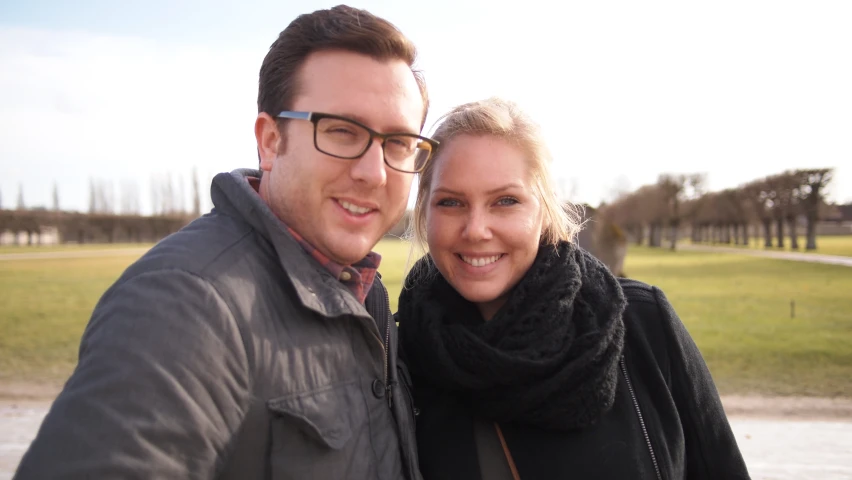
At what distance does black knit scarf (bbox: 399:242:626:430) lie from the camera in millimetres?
2305

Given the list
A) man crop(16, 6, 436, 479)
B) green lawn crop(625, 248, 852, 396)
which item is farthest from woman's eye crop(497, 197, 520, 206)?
green lawn crop(625, 248, 852, 396)

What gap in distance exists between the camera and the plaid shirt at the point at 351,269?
1.98m

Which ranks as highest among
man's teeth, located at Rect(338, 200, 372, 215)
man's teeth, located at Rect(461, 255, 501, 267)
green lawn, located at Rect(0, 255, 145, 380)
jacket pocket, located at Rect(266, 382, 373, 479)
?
man's teeth, located at Rect(338, 200, 372, 215)

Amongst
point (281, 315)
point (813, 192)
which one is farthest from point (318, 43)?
point (813, 192)

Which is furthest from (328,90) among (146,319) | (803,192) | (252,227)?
(803,192)

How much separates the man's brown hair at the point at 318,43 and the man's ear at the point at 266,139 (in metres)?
0.03

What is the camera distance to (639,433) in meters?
2.31

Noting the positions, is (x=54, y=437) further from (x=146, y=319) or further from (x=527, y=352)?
(x=527, y=352)

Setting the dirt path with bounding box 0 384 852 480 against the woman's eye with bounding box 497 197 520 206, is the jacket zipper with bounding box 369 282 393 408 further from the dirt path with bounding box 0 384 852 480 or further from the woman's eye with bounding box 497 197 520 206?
the dirt path with bounding box 0 384 852 480

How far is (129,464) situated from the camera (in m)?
1.23

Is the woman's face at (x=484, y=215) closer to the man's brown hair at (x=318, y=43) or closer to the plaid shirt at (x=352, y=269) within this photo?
the plaid shirt at (x=352, y=269)

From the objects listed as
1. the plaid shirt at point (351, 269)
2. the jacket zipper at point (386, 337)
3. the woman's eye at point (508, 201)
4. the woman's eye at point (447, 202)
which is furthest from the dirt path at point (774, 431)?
the plaid shirt at point (351, 269)

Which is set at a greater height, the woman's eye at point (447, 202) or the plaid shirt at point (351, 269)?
the woman's eye at point (447, 202)

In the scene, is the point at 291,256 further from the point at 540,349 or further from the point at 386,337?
the point at 540,349
